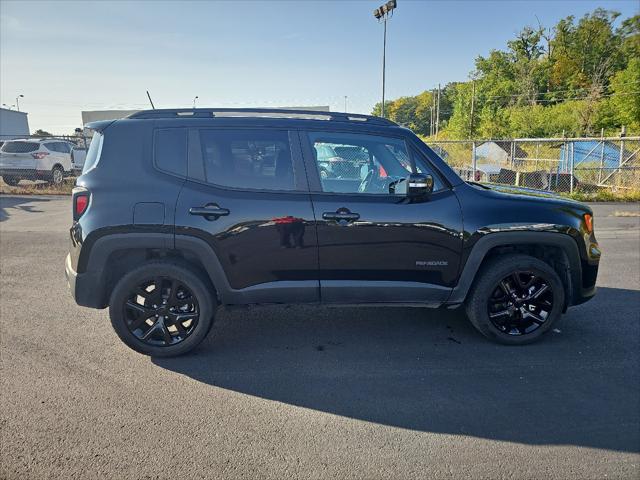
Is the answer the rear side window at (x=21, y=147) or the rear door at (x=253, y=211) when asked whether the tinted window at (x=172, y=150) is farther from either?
the rear side window at (x=21, y=147)

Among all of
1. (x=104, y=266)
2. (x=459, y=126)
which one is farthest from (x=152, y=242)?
(x=459, y=126)

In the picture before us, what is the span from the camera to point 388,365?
354cm

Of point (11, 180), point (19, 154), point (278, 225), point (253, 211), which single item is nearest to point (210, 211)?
point (253, 211)

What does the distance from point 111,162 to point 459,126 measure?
69929 mm

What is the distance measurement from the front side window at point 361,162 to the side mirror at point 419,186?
0.11 metres

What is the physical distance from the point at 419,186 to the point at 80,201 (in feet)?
8.99

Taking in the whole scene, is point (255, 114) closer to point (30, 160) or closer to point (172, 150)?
point (172, 150)

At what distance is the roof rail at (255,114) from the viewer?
12.1ft

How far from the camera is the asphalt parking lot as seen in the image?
8.07 feet

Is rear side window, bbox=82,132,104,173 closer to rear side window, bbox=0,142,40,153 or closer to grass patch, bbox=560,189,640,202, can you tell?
grass patch, bbox=560,189,640,202

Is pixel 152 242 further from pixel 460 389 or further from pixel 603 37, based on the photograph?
pixel 603 37

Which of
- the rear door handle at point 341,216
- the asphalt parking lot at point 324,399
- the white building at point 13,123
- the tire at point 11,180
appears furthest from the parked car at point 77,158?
the white building at point 13,123

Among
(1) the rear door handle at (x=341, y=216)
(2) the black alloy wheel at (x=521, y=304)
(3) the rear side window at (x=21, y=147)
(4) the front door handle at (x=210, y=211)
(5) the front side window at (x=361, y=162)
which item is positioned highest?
(3) the rear side window at (x=21, y=147)

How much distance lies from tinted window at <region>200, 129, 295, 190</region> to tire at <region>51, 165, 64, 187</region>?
15931mm
